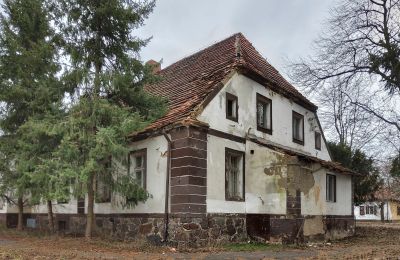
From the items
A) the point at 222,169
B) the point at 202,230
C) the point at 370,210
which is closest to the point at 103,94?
the point at 222,169

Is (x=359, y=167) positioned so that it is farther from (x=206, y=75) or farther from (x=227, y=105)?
(x=227, y=105)

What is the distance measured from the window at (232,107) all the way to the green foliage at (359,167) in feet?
45.8

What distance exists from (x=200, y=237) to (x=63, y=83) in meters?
6.94

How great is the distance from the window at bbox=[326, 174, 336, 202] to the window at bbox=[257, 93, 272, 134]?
4.71 meters

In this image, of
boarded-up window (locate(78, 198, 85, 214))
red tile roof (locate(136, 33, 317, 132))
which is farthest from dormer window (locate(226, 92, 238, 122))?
boarded-up window (locate(78, 198, 85, 214))

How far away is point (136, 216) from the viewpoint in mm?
17078

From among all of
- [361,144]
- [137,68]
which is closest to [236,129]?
[137,68]

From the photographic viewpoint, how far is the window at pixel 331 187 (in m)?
22.7

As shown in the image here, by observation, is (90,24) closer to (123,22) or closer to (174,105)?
(123,22)

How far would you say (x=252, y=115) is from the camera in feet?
A: 61.9

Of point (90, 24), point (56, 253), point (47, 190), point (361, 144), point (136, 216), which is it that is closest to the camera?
point (56, 253)

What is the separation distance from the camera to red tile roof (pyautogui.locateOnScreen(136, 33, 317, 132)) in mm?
16750

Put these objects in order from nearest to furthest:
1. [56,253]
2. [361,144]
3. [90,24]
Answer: [56,253] → [90,24] → [361,144]

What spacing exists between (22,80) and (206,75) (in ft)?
25.0
